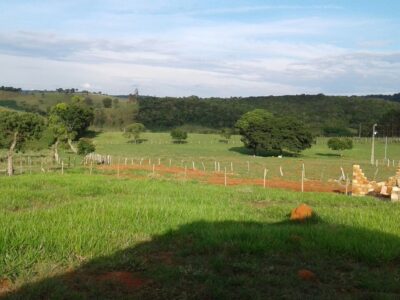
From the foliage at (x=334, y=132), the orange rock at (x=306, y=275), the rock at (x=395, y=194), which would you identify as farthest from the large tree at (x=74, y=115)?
A: the orange rock at (x=306, y=275)

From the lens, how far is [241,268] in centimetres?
774

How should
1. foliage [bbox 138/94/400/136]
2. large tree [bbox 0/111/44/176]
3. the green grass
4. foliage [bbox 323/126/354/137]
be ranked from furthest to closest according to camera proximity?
foliage [bbox 138/94/400/136] → foliage [bbox 323/126/354/137] → large tree [bbox 0/111/44/176] → the green grass

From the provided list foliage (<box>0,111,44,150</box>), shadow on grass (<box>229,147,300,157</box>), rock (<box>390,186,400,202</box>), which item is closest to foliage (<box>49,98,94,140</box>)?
shadow on grass (<box>229,147,300,157</box>)

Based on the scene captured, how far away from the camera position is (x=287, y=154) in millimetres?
76312

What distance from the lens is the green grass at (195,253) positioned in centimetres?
677

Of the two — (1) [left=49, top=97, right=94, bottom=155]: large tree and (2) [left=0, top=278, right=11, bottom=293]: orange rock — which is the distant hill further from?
(2) [left=0, top=278, right=11, bottom=293]: orange rock

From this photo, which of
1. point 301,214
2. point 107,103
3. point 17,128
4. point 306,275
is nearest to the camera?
point 306,275

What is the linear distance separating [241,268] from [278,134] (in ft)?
213

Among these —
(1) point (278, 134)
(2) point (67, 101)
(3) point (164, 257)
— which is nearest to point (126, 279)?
(3) point (164, 257)

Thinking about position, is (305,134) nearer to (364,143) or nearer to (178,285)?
(364,143)

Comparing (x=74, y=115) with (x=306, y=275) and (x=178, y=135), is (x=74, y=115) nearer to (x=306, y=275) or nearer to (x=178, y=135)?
(x=178, y=135)

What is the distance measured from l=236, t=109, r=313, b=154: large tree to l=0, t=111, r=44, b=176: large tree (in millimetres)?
38953

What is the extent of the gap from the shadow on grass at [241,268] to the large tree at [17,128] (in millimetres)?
29935

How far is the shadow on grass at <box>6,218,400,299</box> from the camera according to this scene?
6616 millimetres
